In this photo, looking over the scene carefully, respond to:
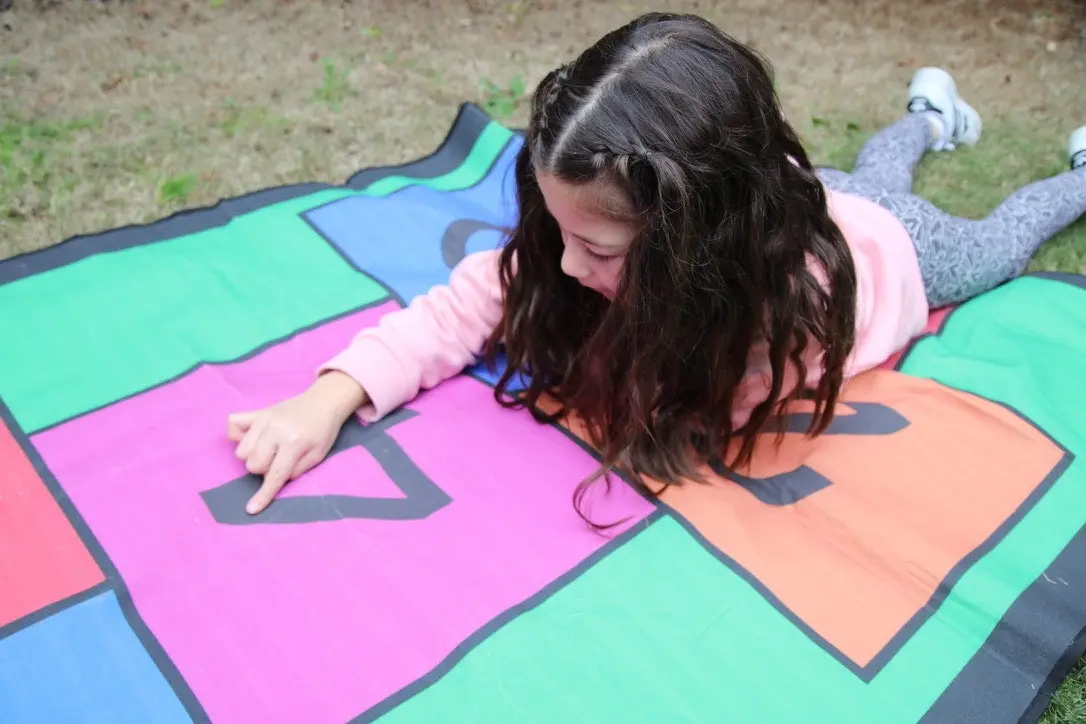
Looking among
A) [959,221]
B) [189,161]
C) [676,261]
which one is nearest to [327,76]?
[189,161]

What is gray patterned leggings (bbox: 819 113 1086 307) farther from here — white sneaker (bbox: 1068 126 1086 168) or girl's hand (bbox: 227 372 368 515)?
girl's hand (bbox: 227 372 368 515)

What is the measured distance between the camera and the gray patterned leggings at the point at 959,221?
4.87ft

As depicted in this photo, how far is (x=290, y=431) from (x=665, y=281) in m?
0.52

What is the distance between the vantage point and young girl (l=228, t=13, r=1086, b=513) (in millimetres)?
907

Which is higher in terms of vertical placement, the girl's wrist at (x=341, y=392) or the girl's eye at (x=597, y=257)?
the girl's eye at (x=597, y=257)

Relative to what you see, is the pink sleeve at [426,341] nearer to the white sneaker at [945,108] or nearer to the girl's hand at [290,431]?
the girl's hand at [290,431]

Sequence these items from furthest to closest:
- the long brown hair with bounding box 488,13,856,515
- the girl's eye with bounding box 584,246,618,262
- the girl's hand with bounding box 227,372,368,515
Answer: the girl's hand with bounding box 227,372,368,515 → the girl's eye with bounding box 584,246,618,262 → the long brown hair with bounding box 488,13,856,515

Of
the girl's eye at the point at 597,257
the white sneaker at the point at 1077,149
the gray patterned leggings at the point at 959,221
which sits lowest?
the gray patterned leggings at the point at 959,221

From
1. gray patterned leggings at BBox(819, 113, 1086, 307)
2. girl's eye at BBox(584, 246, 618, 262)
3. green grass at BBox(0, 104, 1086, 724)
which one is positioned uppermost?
girl's eye at BBox(584, 246, 618, 262)

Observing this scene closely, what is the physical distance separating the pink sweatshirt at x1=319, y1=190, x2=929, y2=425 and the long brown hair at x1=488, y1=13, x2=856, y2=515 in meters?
0.05

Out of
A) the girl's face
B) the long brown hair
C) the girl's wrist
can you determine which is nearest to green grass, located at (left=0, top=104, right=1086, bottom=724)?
the girl's wrist

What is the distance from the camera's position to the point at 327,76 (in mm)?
2381

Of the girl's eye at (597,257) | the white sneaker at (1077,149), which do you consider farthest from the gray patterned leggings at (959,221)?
the girl's eye at (597,257)

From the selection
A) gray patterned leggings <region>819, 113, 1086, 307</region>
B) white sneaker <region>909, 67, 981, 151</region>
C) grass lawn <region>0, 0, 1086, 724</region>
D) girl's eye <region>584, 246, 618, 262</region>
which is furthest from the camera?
white sneaker <region>909, 67, 981, 151</region>
